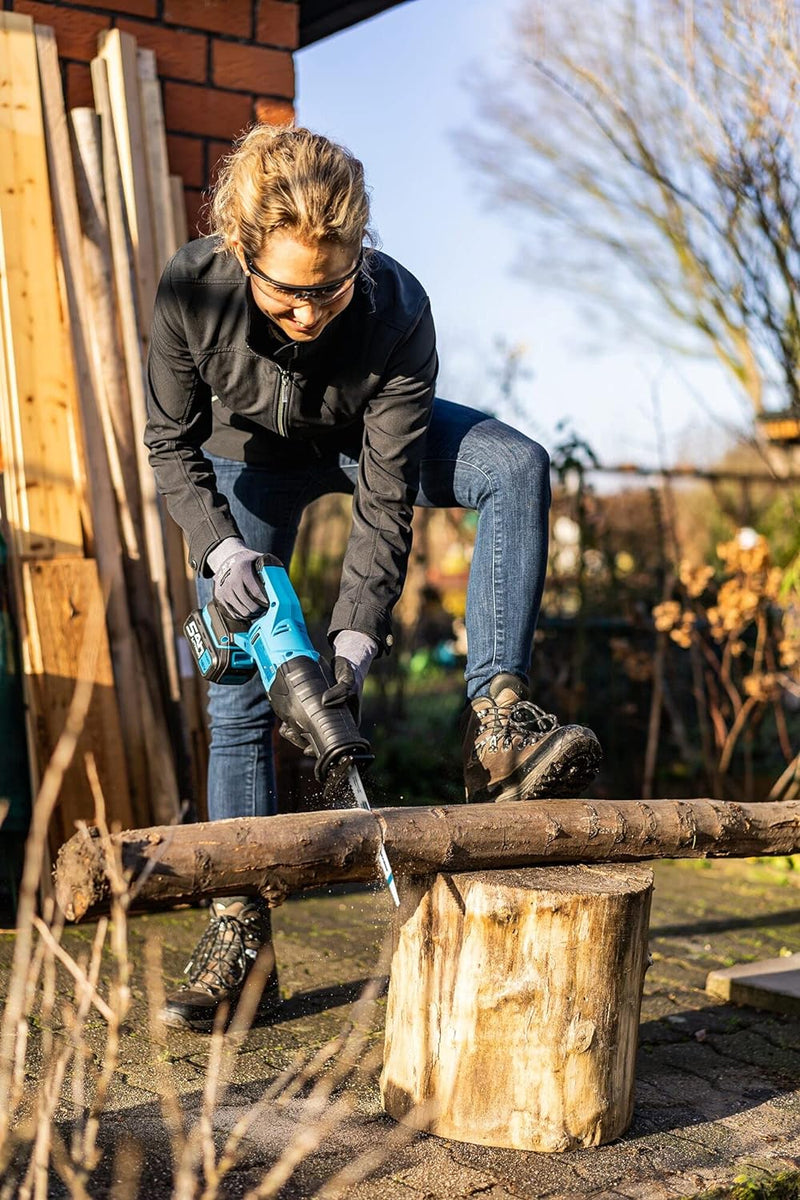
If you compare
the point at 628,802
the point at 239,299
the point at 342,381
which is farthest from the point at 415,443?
the point at 628,802

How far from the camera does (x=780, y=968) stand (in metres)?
3.55

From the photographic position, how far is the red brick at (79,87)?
4.12 metres

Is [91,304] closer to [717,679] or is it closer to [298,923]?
[298,923]

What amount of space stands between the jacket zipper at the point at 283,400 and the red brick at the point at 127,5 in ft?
7.21

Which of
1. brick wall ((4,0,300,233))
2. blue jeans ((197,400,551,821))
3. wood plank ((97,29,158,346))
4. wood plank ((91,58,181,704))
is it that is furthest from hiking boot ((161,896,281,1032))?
brick wall ((4,0,300,233))

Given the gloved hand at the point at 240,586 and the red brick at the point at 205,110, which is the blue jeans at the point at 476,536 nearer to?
the gloved hand at the point at 240,586

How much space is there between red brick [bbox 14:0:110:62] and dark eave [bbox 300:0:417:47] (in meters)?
1.12

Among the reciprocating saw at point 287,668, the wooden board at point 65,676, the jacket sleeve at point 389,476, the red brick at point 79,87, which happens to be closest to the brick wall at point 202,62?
the red brick at point 79,87

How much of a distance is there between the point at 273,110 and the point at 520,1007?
340cm

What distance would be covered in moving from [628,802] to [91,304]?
2.43m

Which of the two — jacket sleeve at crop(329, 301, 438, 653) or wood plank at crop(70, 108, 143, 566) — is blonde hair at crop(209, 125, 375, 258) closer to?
jacket sleeve at crop(329, 301, 438, 653)

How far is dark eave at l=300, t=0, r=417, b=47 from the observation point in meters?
4.96

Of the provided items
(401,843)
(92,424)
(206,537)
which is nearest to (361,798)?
(401,843)

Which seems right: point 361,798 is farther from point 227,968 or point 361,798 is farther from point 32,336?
point 32,336
